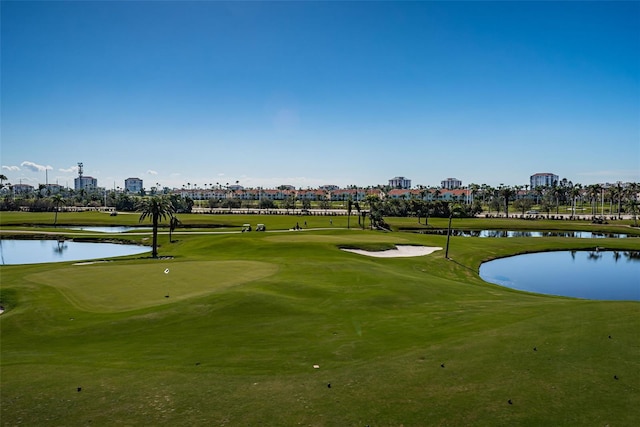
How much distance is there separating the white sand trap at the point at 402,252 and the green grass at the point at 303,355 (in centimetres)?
2422

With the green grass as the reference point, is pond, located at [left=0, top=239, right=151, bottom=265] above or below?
below

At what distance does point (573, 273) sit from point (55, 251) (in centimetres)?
7300

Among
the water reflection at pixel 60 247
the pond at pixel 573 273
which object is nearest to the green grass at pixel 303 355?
the pond at pixel 573 273

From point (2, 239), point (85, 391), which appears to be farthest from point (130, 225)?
point (85, 391)

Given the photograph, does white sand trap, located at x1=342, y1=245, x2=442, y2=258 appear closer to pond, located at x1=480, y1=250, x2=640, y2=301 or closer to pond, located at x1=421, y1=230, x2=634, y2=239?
pond, located at x1=480, y1=250, x2=640, y2=301

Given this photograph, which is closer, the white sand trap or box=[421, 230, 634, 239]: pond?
the white sand trap

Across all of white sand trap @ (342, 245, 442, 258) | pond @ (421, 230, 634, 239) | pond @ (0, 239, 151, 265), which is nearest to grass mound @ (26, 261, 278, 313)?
white sand trap @ (342, 245, 442, 258)

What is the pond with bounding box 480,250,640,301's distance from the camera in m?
41.6

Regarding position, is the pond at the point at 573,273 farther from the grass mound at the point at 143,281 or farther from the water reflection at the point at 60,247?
the water reflection at the point at 60,247

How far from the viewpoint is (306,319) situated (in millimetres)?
21656

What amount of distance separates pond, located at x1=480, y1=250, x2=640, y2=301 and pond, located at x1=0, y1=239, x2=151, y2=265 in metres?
51.6

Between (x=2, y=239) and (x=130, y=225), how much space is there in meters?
31.5

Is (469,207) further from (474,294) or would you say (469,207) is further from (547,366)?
(547,366)

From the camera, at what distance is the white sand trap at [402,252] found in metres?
55.1
